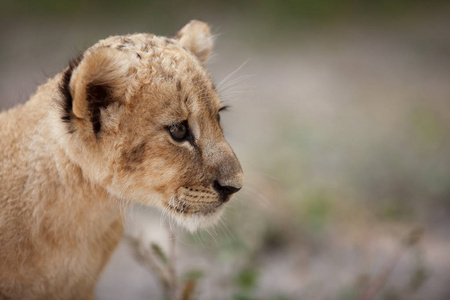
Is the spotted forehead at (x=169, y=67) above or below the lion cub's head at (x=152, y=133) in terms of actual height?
above

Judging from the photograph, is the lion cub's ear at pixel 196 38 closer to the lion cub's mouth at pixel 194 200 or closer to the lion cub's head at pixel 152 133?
the lion cub's head at pixel 152 133

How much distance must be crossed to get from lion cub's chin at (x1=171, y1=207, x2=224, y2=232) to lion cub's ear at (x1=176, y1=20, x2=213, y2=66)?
107 centimetres

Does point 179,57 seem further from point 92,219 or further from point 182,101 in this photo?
point 92,219

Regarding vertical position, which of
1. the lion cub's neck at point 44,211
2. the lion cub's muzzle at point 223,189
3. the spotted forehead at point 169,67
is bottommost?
the lion cub's neck at point 44,211

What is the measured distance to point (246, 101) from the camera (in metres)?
8.09

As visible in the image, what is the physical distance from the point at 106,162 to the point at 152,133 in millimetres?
304

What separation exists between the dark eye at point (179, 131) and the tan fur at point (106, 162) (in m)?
0.03

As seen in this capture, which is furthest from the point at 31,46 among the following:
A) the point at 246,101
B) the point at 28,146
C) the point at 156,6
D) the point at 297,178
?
the point at 28,146

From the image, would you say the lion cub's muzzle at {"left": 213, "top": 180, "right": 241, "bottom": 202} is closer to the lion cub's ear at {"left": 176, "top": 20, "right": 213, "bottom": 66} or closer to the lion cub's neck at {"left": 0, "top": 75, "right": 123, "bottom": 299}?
the lion cub's neck at {"left": 0, "top": 75, "right": 123, "bottom": 299}

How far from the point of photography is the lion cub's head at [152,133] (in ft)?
8.98

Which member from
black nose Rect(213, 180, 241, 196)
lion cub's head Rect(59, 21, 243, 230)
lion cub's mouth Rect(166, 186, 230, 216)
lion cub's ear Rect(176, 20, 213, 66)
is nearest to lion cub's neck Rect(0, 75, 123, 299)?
lion cub's head Rect(59, 21, 243, 230)

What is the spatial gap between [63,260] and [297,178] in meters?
3.48

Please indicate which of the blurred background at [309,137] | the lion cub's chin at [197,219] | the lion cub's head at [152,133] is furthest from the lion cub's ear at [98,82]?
the lion cub's chin at [197,219]

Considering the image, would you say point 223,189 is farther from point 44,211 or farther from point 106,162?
point 44,211
